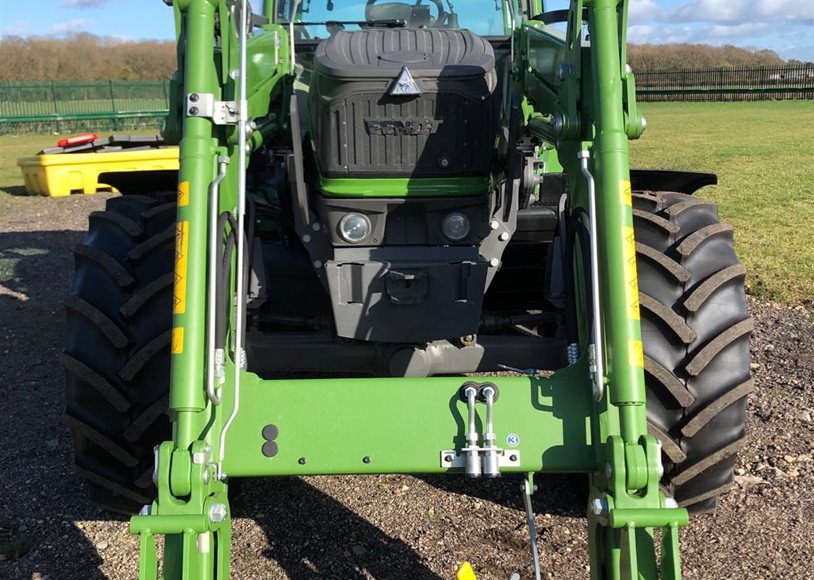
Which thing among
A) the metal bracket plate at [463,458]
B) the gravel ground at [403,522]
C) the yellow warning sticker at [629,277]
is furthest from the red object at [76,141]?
the yellow warning sticker at [629,277]

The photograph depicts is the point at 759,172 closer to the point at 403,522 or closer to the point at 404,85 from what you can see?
the point at 403,522

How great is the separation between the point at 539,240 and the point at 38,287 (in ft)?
18.6

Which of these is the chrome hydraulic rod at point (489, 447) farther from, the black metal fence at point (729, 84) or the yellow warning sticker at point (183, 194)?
the black metal fence at point (729, 84)

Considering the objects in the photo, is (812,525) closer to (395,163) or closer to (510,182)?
(510,182)

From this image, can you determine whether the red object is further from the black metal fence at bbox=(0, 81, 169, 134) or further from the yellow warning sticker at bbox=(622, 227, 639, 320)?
the yellow warning sticker at bbox=(622, 227, 639, 320)

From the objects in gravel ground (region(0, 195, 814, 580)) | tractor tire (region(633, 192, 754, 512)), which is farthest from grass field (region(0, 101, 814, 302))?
tractor tire (region(633, 192, 754, 512))

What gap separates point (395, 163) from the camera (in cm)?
326

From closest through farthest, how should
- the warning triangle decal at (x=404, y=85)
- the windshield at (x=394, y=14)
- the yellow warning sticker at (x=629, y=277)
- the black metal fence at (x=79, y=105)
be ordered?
the yellow warning sticker at (x=629, y=277), the warning triangle decal at (x=404, y=85), the windshield at (x=394, y=14), the black metal fence at (x=79, y=105)

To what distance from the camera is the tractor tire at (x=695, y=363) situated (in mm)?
3293

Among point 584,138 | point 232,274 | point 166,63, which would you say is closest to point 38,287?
point 232,274

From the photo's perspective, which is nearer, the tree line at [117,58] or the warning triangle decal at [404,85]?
the warning triangle decal at [404,85]

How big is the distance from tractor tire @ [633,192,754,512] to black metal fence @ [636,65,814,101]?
39281 millimetres

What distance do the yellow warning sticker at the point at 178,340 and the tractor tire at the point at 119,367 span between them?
25.5 inches

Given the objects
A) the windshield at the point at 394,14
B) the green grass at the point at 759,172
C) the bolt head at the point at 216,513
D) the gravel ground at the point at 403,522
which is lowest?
the gravel ground at the point at 403,522
